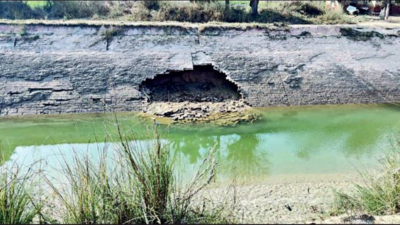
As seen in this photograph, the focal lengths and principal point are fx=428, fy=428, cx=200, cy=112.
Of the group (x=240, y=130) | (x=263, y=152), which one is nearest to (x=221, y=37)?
(x=240, y=130)

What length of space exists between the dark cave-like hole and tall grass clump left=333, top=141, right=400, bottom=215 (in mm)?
5856

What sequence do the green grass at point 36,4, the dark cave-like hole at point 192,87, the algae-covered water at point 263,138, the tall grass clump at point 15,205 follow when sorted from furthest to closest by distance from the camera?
the green grass at point 36,4
the dark cave-like hole at point 192,87
the algae-covered water at point 263,138
the tall grass clump at point 15,205

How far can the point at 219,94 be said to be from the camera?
34.3ft

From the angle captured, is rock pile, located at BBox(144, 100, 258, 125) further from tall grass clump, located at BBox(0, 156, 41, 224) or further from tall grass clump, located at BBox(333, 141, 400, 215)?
tall grass clump, located at BBox(0, 156, 41, 224)

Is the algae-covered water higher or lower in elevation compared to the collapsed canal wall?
lower

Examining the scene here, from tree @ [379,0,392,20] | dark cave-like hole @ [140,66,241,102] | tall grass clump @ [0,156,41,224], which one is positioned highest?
tree @ [379,0,392,20]

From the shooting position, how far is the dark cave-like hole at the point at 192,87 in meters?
10.2

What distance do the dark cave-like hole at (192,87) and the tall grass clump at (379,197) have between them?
5.86m

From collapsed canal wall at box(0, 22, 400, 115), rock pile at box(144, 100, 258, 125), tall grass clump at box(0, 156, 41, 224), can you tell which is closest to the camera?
tall grass clump at box(0, 156, 41, 224)

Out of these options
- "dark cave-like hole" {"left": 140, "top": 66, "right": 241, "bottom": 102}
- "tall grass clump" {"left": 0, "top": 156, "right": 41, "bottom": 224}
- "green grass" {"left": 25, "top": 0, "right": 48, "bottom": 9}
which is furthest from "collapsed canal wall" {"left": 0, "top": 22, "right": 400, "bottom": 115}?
"tall grass clump" {"left": 0, "top": 156, "right": 41, "bottom": 224}

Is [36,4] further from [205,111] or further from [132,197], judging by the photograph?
[132,197]

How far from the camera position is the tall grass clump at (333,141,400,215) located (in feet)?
13.9

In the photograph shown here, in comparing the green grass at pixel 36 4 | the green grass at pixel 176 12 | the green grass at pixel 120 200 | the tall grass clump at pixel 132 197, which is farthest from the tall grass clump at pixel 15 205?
the green grass at pixel 36 4

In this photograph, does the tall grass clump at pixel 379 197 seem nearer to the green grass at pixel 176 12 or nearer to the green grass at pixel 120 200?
the green grass at pixel 120 200
